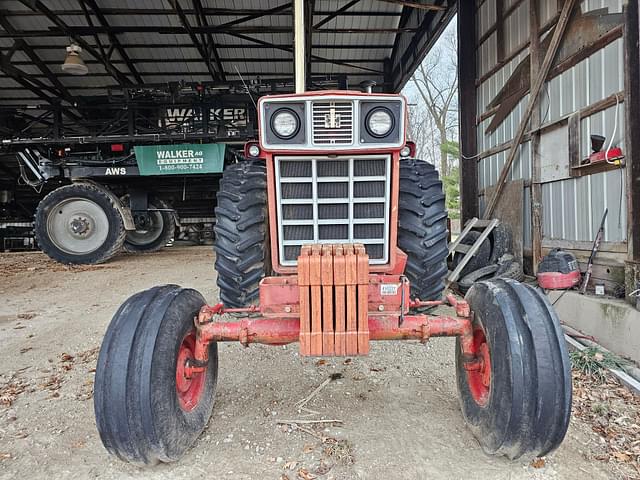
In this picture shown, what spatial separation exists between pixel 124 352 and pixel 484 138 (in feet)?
21.2

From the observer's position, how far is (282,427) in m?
2.28

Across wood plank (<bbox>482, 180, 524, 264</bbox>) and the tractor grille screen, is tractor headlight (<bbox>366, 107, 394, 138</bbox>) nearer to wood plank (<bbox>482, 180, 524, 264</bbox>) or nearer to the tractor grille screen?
the tractor grille screen

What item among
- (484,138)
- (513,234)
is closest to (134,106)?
(484,138)

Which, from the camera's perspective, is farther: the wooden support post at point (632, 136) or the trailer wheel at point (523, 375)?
the wooden support post at point (632, 136)

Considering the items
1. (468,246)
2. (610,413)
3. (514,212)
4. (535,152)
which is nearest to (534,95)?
(535,152)

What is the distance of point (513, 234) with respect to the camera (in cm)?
572

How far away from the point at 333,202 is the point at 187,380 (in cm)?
120

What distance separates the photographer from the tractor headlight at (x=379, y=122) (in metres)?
2.26

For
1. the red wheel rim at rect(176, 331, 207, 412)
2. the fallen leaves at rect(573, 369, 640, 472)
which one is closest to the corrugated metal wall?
the fallen leaves at rect(573, 369, 640, 472)

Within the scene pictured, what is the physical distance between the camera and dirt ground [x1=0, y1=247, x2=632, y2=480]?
6.35 feet

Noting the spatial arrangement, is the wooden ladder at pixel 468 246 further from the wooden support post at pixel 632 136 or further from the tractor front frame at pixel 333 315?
the tractor front frame at pixel 333 315

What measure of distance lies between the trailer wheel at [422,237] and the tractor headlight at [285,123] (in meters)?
1.17

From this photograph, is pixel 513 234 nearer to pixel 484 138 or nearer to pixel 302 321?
pixel 484 138

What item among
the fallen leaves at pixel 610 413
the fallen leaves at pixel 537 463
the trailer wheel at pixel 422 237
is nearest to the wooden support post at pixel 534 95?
the trailer wheel at pixel 422 237
